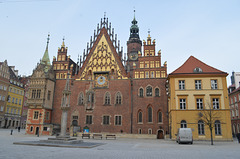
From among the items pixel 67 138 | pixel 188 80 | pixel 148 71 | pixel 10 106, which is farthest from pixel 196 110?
pixel 10 106

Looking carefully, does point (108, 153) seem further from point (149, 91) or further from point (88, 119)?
point (88, 119)

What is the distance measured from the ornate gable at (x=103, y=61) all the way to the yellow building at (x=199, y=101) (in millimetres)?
11981

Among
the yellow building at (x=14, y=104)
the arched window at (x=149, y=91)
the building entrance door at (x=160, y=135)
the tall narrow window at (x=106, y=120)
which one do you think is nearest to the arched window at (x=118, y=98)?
the tall narrow window at (x=106, y=120)

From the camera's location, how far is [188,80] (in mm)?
33750

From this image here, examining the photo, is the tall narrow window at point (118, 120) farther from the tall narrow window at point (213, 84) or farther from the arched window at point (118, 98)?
the tall narrow window at point (213, 84)

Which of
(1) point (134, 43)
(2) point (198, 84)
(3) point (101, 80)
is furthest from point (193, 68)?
(1) point (134, 43)

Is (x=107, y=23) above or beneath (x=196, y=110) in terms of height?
above

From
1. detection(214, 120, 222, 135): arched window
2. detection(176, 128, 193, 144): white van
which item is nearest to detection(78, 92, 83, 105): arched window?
detection(176, 128, 193, 144): white van

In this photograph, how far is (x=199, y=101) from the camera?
32.7 m

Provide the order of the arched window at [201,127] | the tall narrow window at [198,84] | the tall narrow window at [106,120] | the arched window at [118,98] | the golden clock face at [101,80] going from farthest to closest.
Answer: the golden clock face at [101,80]
the arched window at [118,98]
the tall narrow window at [106,120]
the tall narrow window at [198,84]
the arched window at [201,127]

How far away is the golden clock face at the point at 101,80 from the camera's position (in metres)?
42.0

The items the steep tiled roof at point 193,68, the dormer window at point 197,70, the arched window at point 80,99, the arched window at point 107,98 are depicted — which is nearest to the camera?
the steep tiled roof at point 193,68

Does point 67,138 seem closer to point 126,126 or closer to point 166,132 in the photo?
point 126,126

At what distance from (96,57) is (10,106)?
37.1 m
